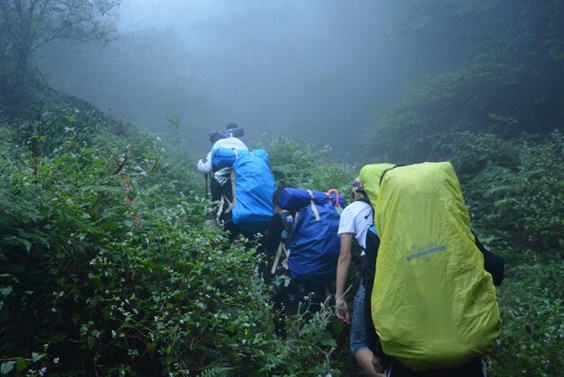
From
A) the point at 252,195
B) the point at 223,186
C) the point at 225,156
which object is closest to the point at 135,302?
the point at 252,195

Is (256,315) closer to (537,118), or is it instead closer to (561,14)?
(537,118)

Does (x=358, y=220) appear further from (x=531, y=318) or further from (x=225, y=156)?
(x=225, y=156)

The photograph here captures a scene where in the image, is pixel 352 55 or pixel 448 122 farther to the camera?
pixel 352 55

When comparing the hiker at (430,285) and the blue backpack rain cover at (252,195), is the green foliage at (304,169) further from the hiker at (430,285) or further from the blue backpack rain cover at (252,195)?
the hiker at (430,285)

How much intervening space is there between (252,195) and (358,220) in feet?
6.20

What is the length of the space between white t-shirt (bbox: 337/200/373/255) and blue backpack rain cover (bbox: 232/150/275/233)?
1586 millimetres

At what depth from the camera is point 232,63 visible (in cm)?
3216

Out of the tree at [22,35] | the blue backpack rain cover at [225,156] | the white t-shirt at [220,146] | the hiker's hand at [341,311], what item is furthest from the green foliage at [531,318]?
the tree at [22,35]

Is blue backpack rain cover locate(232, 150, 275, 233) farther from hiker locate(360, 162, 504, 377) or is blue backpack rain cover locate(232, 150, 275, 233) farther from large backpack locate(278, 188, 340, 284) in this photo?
hiker locate(360, 162, 504, 377)

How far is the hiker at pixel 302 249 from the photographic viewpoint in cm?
441

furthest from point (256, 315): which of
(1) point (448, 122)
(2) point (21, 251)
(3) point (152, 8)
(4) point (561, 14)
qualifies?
(3) point (152, 8)

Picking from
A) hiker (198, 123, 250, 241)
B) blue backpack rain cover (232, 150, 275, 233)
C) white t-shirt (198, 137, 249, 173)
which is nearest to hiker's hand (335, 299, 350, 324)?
blue backpack rain cover (232, 150, 275, 233)

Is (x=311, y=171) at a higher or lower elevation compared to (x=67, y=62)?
lower

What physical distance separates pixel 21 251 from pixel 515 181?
24.1 ft
